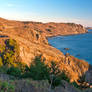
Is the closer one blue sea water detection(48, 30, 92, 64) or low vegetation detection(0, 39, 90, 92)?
low vegetation detection(0, 39, 90, 92)

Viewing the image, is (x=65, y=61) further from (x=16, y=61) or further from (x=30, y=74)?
(x=30, y=74)

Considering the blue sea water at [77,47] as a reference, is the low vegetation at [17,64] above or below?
above

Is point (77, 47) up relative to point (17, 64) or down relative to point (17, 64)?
down

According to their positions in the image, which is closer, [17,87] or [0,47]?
[17,87]

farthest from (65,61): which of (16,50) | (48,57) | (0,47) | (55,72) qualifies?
(55,72)

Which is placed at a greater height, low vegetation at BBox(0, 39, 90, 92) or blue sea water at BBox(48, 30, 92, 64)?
low vegetation at BBox(0, 39, 90, 92)

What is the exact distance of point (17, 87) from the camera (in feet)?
26.3

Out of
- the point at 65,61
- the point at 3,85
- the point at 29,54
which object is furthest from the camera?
the point at 65,61

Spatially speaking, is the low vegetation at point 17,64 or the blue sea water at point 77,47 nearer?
the low vegetation at point 17,64

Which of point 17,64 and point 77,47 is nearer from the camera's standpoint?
point 17,64

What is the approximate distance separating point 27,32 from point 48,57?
39843 millimetres

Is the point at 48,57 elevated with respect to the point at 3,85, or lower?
lower

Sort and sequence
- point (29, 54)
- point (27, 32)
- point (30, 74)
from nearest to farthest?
point (30, 74)
point (29, 54)
point (27, 32)

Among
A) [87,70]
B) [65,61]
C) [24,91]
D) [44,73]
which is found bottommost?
[87,70]
